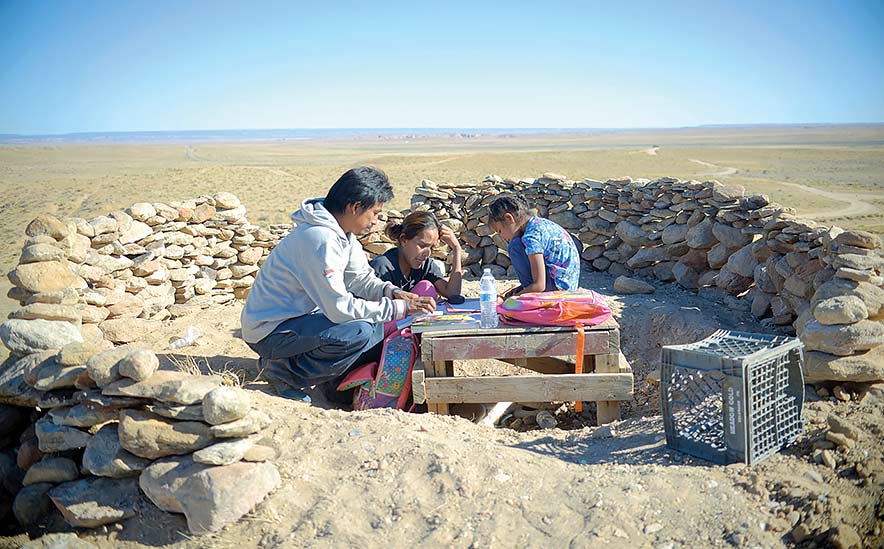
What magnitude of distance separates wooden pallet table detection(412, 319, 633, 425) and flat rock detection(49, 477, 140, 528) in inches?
74.0

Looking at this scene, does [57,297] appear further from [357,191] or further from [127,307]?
[357,191]

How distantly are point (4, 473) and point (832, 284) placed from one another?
5710 millimetres

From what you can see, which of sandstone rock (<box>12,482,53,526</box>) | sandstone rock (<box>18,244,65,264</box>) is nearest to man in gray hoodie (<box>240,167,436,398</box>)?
sandstone rock (<box>12,482,53,526</box>)

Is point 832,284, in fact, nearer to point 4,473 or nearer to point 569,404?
point 569,404

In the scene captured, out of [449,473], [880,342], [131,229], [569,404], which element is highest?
[131,229]

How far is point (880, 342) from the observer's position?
157 inches

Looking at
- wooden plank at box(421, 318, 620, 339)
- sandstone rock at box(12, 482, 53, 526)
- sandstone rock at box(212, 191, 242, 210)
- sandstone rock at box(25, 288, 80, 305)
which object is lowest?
sandstone rock at box(12, 482, 53, 526)

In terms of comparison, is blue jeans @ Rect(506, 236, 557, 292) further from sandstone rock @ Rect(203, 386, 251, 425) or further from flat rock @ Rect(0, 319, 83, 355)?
flat rock @ Rect(0, 319, 83, 355)

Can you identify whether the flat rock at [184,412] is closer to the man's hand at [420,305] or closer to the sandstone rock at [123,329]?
the man's hand at [420,305]

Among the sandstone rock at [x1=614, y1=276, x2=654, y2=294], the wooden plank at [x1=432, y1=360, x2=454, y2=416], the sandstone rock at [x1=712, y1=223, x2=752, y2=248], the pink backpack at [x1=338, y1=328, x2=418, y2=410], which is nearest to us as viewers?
the wooden plank at [x1=432, y1=360, x2=454, y2=416]

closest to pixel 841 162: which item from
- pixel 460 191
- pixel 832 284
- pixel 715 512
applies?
pixel 460 191

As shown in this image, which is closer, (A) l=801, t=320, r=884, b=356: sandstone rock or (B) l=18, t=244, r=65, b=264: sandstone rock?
(A) l=801, t=320, r=884, b=356: sandstone rock

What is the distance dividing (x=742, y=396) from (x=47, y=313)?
441 centimetres

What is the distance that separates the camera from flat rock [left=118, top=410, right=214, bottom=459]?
337 centimetres
